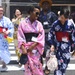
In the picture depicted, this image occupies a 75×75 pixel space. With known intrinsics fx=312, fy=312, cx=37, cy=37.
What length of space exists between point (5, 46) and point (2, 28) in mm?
531

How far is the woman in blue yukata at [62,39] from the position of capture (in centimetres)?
591

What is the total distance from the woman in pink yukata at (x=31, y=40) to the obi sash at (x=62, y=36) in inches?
22.3

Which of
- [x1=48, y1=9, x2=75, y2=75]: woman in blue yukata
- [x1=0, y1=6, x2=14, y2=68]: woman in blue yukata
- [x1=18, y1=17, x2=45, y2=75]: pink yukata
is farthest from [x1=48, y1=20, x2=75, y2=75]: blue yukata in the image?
[x1=0, y1=6, x2=14, y2=68]: woman in blue yukata

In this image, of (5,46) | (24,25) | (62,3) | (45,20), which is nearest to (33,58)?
(24,25)

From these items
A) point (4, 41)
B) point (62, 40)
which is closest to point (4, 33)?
point (4, 41)

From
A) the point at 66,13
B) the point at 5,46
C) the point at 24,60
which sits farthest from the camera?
the point at 5,46

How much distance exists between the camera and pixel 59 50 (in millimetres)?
6039

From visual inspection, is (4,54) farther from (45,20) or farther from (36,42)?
(36,42)

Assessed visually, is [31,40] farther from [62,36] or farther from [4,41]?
[4,41]

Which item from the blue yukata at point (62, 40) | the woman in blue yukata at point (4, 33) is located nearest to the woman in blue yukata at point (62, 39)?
the blue yukata at point (62, 40)

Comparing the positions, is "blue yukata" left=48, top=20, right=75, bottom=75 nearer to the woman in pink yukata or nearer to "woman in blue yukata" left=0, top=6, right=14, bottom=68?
the woman in pink yukata

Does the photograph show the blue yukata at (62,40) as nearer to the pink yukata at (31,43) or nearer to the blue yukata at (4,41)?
the pink yukata at (31,43)

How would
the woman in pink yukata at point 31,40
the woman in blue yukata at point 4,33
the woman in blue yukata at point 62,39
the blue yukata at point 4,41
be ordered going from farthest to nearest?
the blue yukata at point 4,41, the woman in blue yukata at point 4,33, the woman in blue yukata at point 62,39, the woman in pink yukata at point 31,40

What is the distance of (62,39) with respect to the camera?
595cm
